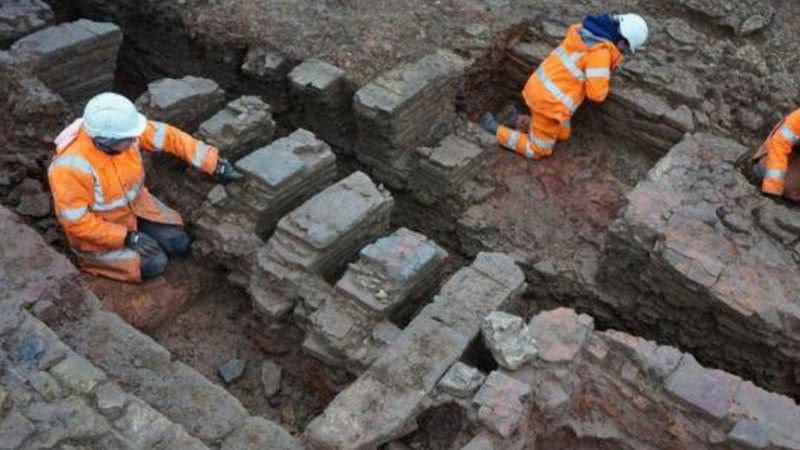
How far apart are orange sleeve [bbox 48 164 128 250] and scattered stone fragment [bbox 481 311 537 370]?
96.5 inches

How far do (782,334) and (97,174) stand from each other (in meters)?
4.48

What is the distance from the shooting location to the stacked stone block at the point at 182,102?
241 inches

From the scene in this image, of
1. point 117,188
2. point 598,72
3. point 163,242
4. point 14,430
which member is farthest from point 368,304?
point 598,72

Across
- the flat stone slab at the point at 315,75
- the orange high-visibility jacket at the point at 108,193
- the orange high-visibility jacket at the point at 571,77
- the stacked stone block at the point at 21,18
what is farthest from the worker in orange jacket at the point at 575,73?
the stacked stone block at the point at 21,18

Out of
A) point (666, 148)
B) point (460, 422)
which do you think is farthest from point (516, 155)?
point (460, 422)

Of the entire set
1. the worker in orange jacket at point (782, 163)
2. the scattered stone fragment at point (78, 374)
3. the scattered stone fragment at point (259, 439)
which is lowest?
the scattered stone fragment at point (259, 439)

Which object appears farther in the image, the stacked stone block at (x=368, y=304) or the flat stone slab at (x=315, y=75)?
the flat stone slab at (x=315, y=75)

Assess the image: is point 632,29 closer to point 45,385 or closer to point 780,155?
point 780,155

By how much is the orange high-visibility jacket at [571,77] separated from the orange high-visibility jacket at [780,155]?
1.37 metres

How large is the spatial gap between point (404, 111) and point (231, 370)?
2409 millimetres

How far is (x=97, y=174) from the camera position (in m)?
5.25

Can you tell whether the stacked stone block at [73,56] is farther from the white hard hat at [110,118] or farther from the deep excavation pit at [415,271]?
the white hard hat at [110,118]

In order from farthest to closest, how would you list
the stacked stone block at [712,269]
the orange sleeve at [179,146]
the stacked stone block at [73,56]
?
the stacked stone block at [73,56] < the orange sleeve at [179,146] < the stacked stone block at [712,269]

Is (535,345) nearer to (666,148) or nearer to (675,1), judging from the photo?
(666,148)
